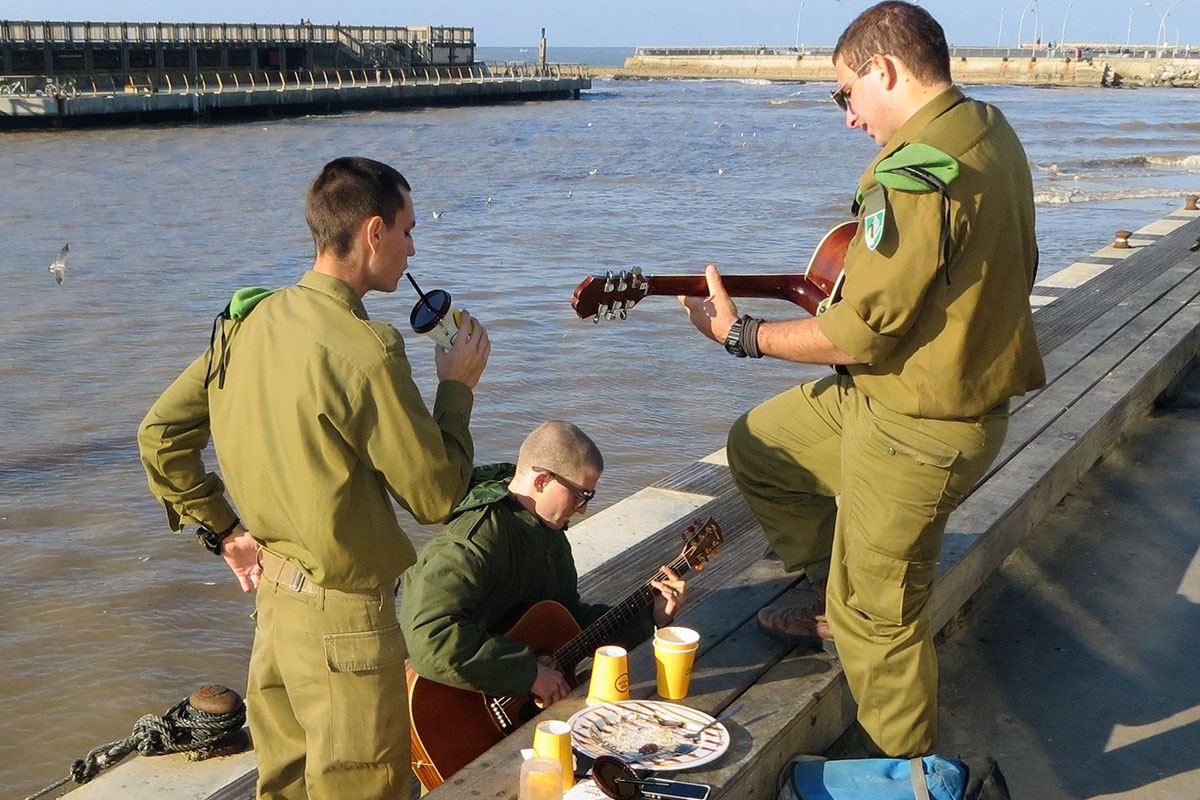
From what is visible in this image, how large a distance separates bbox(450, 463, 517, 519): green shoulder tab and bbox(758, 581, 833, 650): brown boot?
2.78 ft

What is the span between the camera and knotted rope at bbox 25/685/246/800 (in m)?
4.27

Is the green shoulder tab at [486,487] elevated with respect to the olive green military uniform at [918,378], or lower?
lower

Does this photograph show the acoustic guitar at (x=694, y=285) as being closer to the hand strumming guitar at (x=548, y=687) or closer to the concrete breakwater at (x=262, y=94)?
the hand strumming guitar at (x=548, y=687)

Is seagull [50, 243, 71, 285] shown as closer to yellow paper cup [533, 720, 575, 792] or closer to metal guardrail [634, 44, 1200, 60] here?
yellow paper cup [533, 720, 575, 792]

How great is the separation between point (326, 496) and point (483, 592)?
1.01 metres

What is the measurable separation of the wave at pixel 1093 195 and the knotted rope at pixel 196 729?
1980cm

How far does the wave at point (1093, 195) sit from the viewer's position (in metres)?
21.9

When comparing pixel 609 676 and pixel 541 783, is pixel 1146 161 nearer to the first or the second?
pixel 609 676

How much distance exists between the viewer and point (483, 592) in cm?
351

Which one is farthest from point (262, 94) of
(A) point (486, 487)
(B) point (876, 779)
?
(B) point (876, 779)

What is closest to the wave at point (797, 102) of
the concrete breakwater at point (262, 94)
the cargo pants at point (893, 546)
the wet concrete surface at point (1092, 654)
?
the concrete breakwater at point (262, 94)

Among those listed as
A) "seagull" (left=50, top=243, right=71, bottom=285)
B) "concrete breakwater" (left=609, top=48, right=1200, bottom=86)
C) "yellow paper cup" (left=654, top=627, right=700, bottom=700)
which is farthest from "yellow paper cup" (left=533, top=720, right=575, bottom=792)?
"concrete breakwater" (left=609, top=48, right=1200, bottom=86)

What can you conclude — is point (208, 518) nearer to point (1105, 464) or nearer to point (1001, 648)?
point (1001, 648)

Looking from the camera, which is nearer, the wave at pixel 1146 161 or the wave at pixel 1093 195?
the wave at pixel 1093 195
